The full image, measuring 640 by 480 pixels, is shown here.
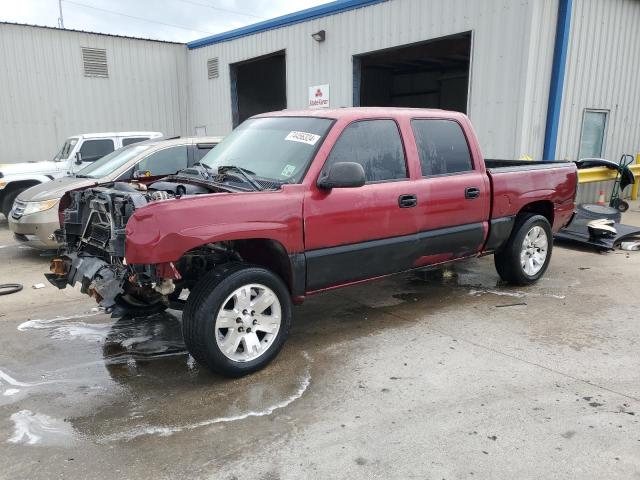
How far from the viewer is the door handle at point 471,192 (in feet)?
15.7

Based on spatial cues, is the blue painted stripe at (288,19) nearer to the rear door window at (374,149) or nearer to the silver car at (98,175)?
the silver car at (98,175)

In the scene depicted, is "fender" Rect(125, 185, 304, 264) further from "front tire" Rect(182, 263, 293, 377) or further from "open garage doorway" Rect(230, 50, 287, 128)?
"open garage doorway" Rect(230, 50, 287, 128)

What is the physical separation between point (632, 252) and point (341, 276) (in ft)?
17.6

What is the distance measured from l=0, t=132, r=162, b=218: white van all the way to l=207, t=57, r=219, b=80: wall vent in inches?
286

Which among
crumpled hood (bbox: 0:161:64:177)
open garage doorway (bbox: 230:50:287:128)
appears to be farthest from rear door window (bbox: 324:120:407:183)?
open garage doorway (bbox: 230:50:287:128)

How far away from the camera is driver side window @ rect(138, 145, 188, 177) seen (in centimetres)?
710

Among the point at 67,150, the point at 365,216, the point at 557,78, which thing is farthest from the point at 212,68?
the point at 365,216

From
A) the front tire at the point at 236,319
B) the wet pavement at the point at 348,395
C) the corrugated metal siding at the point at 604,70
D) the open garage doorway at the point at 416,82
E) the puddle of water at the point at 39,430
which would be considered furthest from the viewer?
the open garage doorway at the point at 416,82

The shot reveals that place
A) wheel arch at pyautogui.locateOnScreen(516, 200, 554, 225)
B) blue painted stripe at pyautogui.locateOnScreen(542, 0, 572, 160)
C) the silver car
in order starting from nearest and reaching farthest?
wheel arch at pyautogui.locateOnScreen(516, 200, 554, 225) < the silver car < blue painted stripe at pyautogui.locateOnScreen(542, 0, 572, 160)

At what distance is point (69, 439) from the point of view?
2908 mm

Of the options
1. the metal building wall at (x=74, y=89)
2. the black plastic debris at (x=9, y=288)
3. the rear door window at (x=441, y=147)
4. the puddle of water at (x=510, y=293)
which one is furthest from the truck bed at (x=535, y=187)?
the metal building wall at (x=74, y=89)

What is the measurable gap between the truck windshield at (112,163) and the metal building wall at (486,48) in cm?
620

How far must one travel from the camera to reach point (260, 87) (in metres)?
19.0

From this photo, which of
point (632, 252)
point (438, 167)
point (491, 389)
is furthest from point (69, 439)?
point (632, 252)
